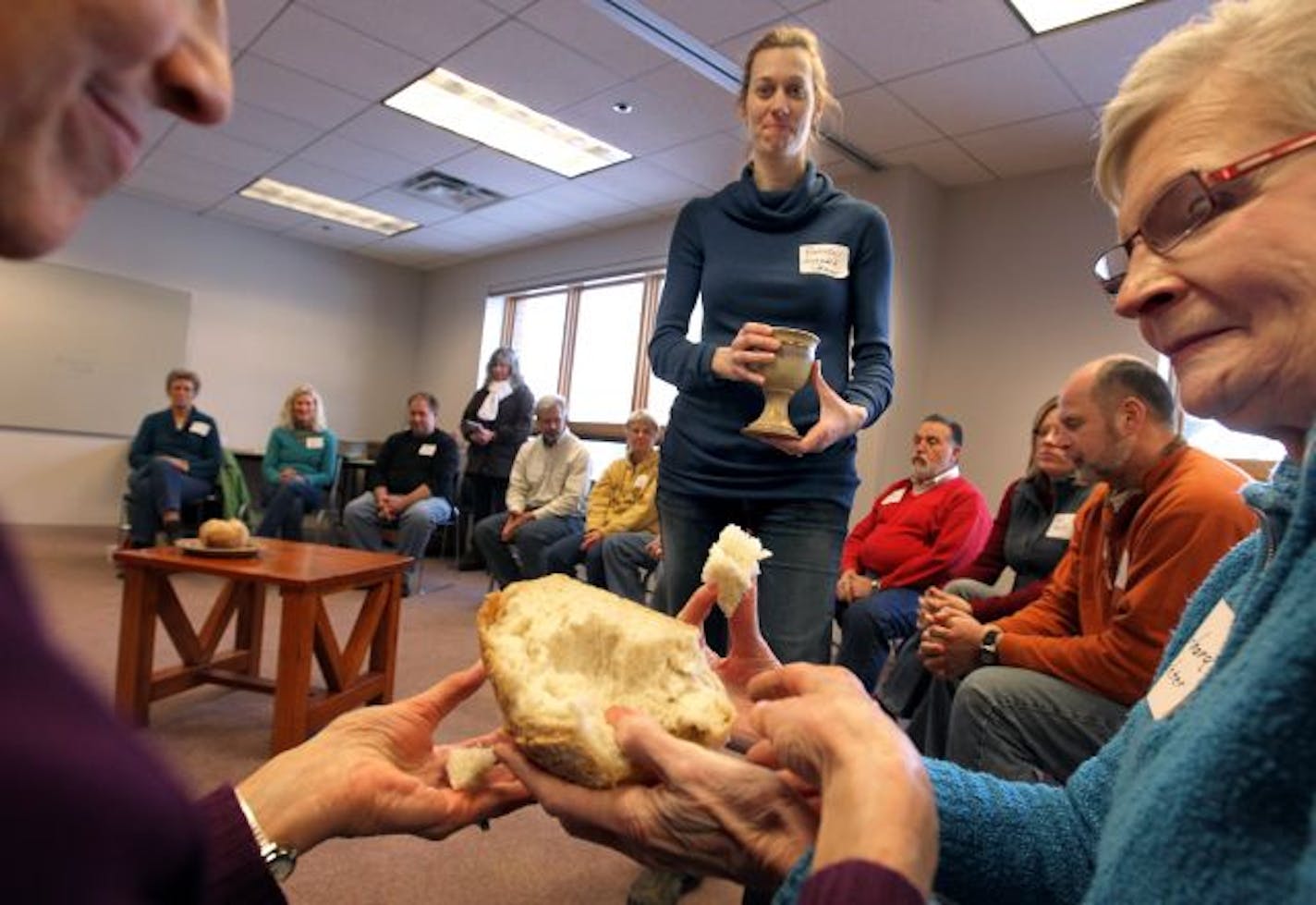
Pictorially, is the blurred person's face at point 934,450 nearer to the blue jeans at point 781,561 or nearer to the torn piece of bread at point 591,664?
the blue jeans at point 781,561

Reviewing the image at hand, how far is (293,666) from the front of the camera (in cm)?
251

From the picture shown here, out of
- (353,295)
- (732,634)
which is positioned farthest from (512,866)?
(353,295)

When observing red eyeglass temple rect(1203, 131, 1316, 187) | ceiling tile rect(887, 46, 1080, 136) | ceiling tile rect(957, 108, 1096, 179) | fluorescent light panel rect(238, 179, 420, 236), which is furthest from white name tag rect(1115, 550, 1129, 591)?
fluorescent light panel rect(238, 179, 420, 236)

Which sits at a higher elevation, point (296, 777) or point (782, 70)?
point (782, 70)

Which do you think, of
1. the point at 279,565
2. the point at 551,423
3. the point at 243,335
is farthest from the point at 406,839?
the point at 243,335

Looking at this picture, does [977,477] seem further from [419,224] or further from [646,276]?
[419,224]

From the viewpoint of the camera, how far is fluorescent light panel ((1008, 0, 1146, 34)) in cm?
330

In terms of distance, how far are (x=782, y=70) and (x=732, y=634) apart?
112 centimetres

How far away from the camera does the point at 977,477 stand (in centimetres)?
516

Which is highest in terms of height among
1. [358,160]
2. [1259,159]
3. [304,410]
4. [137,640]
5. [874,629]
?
[358,160]

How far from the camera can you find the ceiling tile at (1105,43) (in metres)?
3.26

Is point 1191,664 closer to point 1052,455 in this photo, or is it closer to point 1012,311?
point 1052,455

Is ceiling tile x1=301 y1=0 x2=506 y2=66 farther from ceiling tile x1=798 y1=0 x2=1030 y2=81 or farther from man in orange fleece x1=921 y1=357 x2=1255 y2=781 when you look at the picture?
man in orange fleece x1=921 y1=357 x2=1255 y2=781

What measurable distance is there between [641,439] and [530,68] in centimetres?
216
